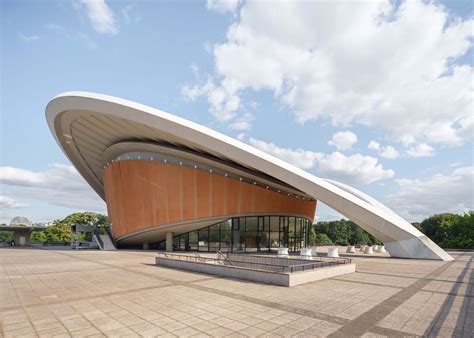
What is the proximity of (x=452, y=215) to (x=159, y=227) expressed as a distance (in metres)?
62.5

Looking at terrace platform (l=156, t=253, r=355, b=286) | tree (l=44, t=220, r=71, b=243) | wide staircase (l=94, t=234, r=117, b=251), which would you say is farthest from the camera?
tree (l=44, t=220, r=71, b=243)

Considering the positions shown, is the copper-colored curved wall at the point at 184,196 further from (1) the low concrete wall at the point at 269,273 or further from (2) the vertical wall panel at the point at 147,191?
(1) the low concrete wall at the point at 269,273

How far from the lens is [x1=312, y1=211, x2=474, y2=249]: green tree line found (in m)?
46.8

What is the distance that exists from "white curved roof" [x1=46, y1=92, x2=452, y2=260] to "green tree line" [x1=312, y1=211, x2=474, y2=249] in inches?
1182

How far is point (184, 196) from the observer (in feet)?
89.4

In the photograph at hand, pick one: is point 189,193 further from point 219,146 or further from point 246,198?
point 219,146

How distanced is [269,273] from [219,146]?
11.1m

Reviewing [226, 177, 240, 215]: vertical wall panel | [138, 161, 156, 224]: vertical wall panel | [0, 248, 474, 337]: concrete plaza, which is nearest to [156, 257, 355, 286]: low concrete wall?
[0, 248, 474, 337]: concrete plaza

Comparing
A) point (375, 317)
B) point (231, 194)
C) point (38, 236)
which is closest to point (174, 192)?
point (231, 194)

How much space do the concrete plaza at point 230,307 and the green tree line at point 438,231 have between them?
139 feet

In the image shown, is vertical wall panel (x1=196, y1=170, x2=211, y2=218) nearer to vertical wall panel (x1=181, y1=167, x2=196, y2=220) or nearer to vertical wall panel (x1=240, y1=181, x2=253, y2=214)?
vertical wall panel (x1=181, y1=167, x2=196, y2=220)

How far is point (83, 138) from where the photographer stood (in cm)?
3306

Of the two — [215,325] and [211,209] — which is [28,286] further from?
[211,209]

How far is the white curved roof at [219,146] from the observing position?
20.2 m
